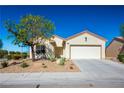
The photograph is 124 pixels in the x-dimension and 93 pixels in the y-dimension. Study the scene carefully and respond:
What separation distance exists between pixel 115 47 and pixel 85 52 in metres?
7.03

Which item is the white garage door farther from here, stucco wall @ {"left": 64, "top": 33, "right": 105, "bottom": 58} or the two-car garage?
stucco wall @ {"left": 64, "top": 33, "right": 105, "bottom": 58}

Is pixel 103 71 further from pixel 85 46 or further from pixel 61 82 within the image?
pixel 85 46

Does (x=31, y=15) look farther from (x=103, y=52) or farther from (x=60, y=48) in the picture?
(x=103, y=52)

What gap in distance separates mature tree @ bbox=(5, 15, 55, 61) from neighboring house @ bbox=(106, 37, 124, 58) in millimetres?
12453

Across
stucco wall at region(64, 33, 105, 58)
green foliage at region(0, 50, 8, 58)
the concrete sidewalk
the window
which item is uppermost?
stucco wall at region(64, 33, 105, 58)

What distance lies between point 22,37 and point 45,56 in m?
7.37

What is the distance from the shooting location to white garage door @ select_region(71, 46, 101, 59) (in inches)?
1245

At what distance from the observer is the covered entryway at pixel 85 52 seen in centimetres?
3164

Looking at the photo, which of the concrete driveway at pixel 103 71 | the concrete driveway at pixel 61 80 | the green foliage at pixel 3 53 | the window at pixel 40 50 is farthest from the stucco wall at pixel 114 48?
the concrete driveway at pixel 61 80

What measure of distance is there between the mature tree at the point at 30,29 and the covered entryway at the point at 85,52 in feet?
20.2

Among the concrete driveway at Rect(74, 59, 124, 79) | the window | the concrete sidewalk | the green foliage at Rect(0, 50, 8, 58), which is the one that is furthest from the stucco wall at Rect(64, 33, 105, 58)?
the concrete sidewalk

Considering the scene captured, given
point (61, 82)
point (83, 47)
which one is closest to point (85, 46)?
point (83, 47)

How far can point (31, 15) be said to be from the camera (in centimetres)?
2589
